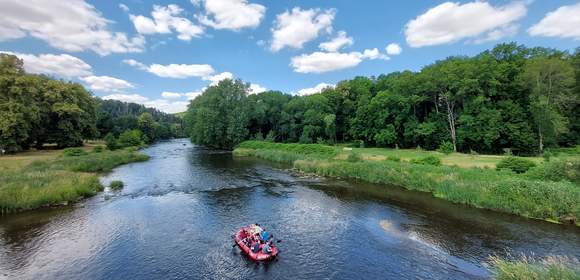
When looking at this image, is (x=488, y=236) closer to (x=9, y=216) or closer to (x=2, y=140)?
(x=9, y=216)

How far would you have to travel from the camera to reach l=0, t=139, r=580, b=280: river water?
43.5ft

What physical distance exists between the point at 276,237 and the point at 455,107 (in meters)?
48.3

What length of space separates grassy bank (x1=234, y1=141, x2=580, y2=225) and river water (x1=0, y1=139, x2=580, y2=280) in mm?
1166

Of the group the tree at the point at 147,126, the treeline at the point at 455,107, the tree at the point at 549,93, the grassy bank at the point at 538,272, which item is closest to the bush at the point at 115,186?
the grassy bank at the point at 538,272

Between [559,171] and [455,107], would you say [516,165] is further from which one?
[455,107]

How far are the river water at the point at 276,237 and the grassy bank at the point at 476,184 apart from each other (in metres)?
1.17

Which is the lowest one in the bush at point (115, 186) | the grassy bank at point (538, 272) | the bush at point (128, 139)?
the bush at point (115, 186)

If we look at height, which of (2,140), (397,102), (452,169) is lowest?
(452,169)

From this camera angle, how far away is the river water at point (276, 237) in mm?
13250

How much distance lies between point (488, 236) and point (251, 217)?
50.6ft

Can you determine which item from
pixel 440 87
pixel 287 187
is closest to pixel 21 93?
pixel 287 187

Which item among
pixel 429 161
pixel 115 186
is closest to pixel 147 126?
pixel 115 186

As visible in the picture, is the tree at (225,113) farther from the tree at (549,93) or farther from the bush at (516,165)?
the tree at (549,93)

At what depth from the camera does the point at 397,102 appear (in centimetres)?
5681
